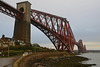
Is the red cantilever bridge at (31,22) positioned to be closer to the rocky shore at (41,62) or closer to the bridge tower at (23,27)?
the bridge tower at (23,27)

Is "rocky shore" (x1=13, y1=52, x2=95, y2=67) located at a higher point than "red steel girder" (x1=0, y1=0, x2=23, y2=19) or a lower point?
lower

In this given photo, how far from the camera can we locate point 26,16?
4528 cm

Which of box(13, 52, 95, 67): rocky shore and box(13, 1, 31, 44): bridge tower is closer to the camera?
box(13, 52, 95, 67): rocky shore

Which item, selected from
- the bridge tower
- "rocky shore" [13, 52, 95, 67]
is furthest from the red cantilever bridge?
"rocky shore" [13, 52, 95, 67]

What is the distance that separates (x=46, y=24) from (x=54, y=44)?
1449 cm

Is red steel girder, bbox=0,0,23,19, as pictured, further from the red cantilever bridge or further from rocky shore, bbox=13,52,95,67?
rocky shore, bbox=13,52,95,67

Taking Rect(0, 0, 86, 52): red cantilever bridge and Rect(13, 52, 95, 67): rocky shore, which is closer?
Rect(13, 52, 95, 67): rocky shore

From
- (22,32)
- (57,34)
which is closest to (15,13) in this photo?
(22,32)

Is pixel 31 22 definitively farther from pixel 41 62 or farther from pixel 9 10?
pixel 41 62

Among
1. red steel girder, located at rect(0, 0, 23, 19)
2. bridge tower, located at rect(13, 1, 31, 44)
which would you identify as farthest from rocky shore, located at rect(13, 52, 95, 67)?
red steel girder, located at rect(0, 0, 23, 19)

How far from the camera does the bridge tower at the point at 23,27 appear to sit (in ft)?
140

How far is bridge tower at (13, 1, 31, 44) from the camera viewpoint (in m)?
42.7

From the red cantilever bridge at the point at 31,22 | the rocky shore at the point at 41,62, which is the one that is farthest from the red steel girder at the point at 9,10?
the rocky shore at the point at 41,62

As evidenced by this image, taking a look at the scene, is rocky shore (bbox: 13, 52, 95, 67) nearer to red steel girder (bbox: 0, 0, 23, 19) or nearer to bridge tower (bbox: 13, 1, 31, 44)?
bridge tower (bbox: 13, 1, 31, 44)
